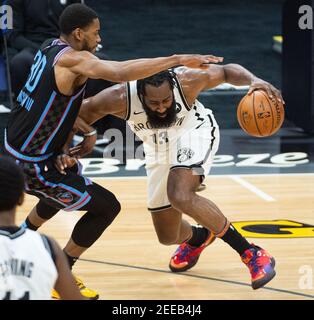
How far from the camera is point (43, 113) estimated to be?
5.35 m

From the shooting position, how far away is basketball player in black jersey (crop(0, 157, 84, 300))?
10.6 feet

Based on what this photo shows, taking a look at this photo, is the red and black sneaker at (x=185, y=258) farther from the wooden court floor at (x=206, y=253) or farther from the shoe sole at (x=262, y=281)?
the shoe sole at (x=262, y=281)

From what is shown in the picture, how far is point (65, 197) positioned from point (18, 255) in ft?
7.16

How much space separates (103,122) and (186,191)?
17.1 ft

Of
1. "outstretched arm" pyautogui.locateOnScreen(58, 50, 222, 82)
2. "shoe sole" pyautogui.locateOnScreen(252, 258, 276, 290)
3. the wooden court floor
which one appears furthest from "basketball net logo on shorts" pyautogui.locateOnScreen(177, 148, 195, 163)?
"outstretched arm" pyautogui.locateOnScreen(58, 50, 222, 82)

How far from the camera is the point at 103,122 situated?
1086cm

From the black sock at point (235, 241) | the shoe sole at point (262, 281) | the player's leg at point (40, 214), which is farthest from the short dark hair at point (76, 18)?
the shoe sole at point (262, 281)

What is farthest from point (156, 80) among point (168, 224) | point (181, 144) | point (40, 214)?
point (40, 214)

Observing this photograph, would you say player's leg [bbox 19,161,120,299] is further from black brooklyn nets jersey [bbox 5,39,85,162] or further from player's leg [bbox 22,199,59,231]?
player's leg [bbox 22,199,59,231]

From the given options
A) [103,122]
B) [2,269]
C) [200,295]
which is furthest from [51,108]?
[103,122]

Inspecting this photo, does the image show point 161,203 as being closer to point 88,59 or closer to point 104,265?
point 104,265

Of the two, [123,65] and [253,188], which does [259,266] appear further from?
[253,188]

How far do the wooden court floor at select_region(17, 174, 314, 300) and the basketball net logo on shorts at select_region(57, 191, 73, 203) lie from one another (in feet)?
2.32

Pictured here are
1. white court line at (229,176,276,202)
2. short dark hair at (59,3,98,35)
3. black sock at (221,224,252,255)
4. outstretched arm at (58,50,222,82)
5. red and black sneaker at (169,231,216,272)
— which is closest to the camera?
outstretched arm at (58,50,222,82)
